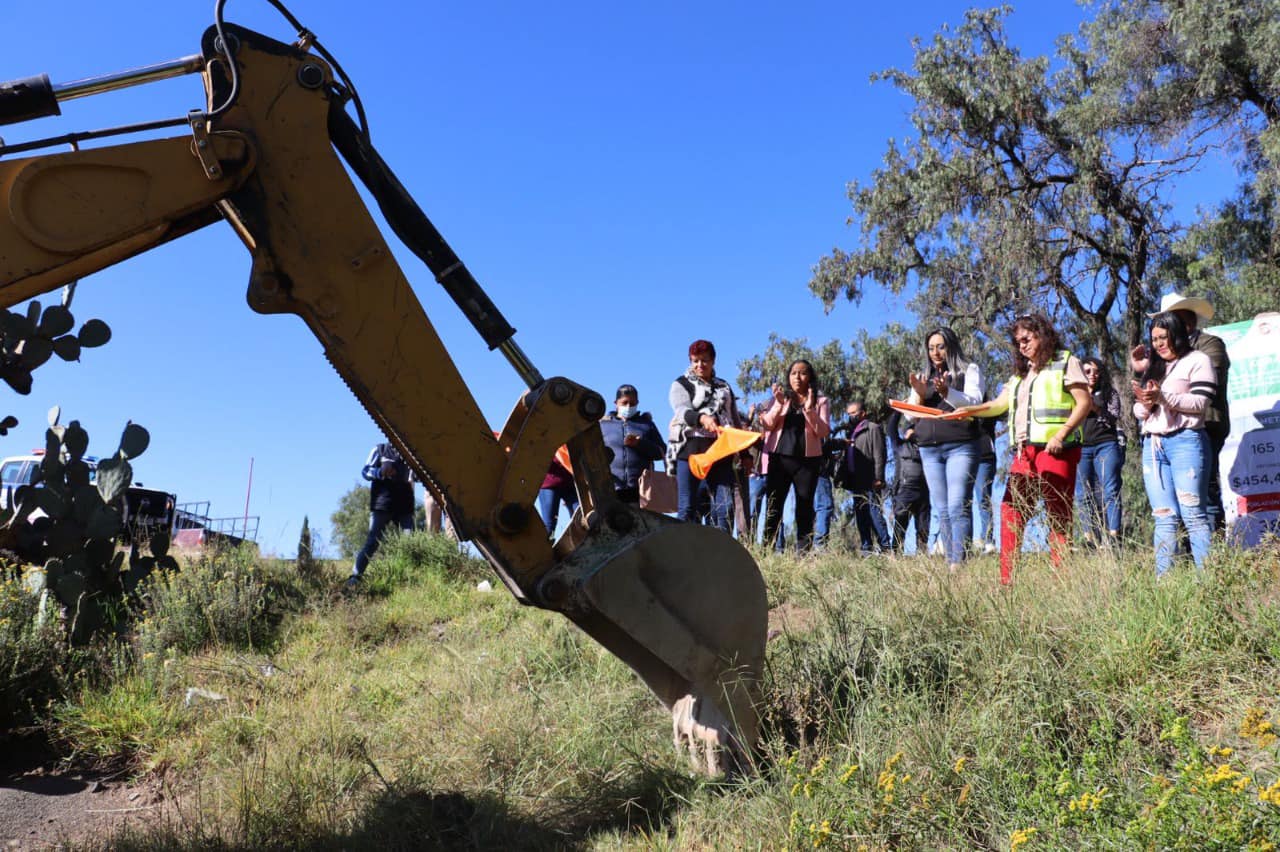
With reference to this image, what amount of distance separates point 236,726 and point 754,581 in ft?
10.9

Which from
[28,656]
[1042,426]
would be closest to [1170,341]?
[1042,426]

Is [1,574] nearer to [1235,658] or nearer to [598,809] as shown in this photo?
[598,809]

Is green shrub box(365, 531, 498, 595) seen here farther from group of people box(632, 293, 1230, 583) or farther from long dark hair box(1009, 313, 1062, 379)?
long dark hair box(1009, 313, 1062, 379)

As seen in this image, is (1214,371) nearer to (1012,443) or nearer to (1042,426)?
(1042,426)

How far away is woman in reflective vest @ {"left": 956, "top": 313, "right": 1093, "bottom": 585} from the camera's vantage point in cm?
609

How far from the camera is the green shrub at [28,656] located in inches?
244

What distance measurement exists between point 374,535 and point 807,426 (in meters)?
4.54

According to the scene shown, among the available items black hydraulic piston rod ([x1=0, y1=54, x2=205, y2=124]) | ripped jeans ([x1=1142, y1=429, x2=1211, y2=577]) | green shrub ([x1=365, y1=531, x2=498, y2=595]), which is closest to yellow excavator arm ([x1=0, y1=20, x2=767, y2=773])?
black hydraulic piston rod ([x1=0, y1=54, x2=205, y2=124])

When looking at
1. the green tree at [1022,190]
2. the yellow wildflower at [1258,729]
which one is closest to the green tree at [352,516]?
the green tree at [1022,190]

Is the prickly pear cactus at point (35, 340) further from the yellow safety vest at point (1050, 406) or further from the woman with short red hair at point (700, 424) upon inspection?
the yellow safety vest at point (1050, 406)

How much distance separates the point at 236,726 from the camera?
5.60m

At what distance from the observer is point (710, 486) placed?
9.08 metres

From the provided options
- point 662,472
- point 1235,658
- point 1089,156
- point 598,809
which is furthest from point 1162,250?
point 598,809

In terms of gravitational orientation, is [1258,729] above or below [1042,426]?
below
